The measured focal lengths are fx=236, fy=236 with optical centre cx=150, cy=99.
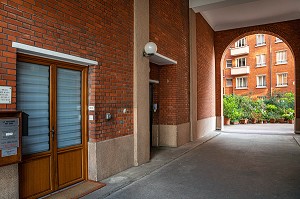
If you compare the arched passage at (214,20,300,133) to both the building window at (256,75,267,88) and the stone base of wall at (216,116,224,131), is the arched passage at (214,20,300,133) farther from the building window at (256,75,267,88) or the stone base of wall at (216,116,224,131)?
the building window at (256,75,267,88)

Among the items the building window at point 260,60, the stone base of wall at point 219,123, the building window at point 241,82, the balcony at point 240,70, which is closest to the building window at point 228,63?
the balcony at point 240,70

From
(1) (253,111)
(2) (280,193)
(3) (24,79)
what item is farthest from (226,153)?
(1) (253,111)

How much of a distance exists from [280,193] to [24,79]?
4.46 m

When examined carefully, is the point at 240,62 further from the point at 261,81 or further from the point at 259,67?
the point at 261,81

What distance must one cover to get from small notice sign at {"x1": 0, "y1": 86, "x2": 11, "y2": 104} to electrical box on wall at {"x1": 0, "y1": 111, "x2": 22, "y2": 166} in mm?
161

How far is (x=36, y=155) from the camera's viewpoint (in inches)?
142

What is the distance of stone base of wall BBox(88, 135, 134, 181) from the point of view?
438 cm

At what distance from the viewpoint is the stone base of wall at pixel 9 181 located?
293 centimetres

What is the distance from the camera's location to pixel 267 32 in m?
12.5

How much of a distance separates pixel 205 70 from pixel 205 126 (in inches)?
108

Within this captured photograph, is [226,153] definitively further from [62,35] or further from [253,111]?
[253,111]

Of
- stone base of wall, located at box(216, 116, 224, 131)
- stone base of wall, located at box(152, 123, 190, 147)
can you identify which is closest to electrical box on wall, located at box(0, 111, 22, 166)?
→ stone base of wall, located at box(152, 123, 190, 147)

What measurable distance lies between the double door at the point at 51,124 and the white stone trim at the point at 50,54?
0.43 ft

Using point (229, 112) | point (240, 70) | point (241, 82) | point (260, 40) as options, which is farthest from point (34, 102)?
point (241, 82)
